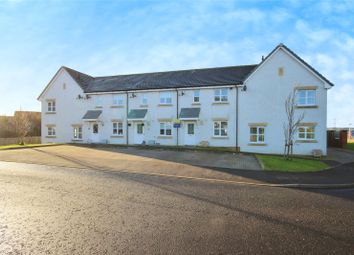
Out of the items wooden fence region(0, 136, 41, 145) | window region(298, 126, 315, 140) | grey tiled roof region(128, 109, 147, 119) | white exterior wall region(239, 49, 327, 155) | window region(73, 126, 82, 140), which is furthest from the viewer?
wooden fence region(0, 136, 41, 145)

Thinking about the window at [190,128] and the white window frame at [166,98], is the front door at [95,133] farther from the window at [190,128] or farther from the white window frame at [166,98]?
the window at [190,128]

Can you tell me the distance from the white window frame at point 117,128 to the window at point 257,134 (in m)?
14.5

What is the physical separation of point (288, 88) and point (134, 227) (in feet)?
73.1

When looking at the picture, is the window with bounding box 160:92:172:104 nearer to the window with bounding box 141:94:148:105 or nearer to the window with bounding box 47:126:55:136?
the window with bounding box 141:94:148:105

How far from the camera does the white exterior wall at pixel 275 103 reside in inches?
899

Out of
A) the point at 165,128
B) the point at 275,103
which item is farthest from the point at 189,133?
the point at 275,103

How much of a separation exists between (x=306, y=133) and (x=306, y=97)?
11.0ft

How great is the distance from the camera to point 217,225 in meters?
5.69

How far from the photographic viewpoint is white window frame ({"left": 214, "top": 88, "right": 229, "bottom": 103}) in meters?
25.7

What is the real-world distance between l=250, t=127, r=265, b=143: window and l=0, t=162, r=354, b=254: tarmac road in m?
15.0

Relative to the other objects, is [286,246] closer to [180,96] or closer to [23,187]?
[23,187]

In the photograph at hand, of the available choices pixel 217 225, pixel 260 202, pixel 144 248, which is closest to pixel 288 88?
pixel 260 202

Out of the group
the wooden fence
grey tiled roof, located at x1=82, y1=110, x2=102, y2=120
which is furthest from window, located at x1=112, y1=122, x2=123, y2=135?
the wooden fence

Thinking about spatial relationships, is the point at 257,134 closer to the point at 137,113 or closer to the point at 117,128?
the point at 137,113
